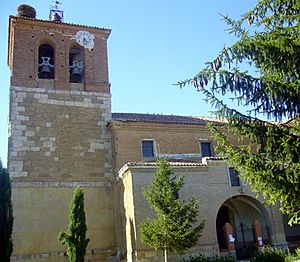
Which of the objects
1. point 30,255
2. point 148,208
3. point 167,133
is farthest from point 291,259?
point 30,255

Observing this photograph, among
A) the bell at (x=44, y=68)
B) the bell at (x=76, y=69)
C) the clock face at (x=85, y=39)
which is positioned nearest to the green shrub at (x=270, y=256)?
the bell at (x=76, y=69)

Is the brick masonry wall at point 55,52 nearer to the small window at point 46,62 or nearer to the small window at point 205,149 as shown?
the small window at point 46,62

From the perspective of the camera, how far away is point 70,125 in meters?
18.7

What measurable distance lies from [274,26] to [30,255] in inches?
533

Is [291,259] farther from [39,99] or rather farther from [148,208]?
[39,99]

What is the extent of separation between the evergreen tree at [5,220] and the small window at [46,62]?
6.45 metres

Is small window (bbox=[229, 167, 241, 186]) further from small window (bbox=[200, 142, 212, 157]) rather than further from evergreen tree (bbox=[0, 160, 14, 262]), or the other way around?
evergreen tree (bbox=[0, 160, 14, 262])

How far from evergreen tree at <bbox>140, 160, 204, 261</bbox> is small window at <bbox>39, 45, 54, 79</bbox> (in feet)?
29.6

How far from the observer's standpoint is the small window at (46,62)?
1941 centimetres

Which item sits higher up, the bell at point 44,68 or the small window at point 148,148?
the bell at point 44,68

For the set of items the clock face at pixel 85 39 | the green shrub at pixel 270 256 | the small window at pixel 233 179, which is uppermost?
the clock face at pixel 85 39

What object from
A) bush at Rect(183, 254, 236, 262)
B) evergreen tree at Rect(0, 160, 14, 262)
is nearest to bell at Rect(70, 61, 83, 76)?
evergreen tree at Rect(0, 160, 14, 262)

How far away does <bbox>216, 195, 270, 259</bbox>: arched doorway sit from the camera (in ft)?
59.0

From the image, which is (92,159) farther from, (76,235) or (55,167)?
(76,235)
